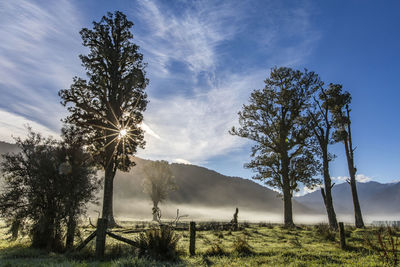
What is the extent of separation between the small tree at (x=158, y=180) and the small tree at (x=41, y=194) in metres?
48.7

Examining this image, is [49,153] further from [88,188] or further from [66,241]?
[66,241]

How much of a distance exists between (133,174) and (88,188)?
19579cm

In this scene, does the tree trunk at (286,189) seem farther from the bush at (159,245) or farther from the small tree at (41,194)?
the small tree at (41,194)

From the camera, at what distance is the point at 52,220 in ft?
38.4

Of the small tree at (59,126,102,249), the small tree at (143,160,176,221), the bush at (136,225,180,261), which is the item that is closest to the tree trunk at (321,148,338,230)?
the bush at (136,225,180,261)

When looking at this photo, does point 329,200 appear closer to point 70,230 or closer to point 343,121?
point 343,121

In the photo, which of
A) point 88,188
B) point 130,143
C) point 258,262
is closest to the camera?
point 258,262

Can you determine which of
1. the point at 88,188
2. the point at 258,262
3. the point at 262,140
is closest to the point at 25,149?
the point at 88,188

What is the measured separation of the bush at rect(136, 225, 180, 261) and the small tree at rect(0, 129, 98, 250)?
4.26 metres

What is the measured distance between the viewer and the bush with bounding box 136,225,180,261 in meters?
9.53

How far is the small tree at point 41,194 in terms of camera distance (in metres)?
11.4

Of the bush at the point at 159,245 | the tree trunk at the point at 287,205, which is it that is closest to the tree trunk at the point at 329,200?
the tree trunk at the point at 287,205

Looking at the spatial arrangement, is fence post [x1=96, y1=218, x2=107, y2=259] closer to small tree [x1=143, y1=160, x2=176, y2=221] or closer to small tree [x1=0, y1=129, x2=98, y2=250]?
small tree [x1=0, y1=129, x2=98, y2=250]

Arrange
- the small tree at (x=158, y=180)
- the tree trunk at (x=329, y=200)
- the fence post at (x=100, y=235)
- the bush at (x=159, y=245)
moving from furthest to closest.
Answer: the small tree at (x=158, y=180) < the tree trunk at (x=329, y=200) < the fence post at (x=100, y=235) < the bush at (x=159, y=245)
